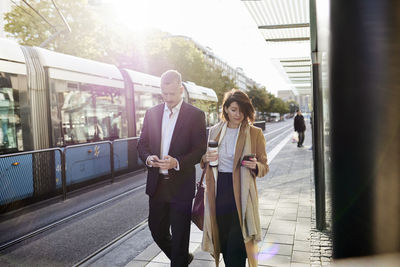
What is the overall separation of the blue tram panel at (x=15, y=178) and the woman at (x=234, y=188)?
4.73m

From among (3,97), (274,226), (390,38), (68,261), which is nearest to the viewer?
(390,38)

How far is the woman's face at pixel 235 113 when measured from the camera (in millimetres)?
3225

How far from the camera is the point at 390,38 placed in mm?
556

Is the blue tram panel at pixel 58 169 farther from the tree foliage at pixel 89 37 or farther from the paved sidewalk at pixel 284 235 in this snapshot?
the tree foliage at pixel 89 37

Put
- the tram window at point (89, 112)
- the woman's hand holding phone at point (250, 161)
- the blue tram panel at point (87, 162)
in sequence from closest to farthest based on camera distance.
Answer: the woman's hand holding phone at point (250, 161)
the blue tram panel at point (87, 162)
the tram window at point (89, 112)

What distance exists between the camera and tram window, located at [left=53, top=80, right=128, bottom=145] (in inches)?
339

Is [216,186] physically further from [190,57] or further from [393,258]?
[190,57]

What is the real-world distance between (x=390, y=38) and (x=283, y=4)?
16.4 ft

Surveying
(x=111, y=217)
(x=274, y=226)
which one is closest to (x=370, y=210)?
(x=274, y=226)

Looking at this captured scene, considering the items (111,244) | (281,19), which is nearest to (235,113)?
(111,244)

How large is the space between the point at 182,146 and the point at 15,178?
4754mm

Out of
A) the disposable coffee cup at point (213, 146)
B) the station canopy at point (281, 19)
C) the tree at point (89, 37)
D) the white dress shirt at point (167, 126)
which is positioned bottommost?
the disposable coffee cup at point (213, 146)

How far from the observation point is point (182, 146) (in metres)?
3.32

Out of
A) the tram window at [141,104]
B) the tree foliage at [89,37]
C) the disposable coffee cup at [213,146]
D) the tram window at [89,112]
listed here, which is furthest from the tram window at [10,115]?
the tree foliage at [89,37]
